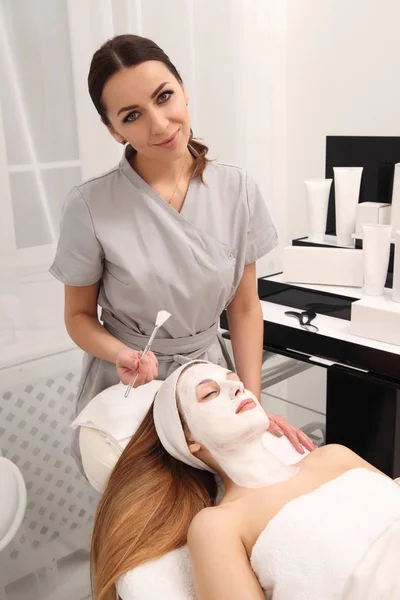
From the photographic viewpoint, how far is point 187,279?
49.0 inches

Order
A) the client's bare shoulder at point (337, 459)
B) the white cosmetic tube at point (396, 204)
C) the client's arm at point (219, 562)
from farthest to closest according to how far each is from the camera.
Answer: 1. the white cosmetic tube at point (396, 204)
2. the client's bare shoulder at point (337, 459)
3. the client's arm at point (219, 562)

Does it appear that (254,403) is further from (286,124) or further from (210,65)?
(286,124)

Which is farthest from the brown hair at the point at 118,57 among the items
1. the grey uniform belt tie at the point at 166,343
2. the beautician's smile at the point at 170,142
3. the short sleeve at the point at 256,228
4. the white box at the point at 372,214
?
the white box at the point at 372,214

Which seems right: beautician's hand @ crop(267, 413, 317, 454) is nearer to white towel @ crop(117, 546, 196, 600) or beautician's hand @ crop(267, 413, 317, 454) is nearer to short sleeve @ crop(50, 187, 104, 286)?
white towel @ crop(117, 546, 196, 600)

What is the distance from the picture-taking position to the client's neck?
1.07 m

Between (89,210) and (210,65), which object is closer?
(89,210)

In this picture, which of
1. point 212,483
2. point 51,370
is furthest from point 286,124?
point 212,483

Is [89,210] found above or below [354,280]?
above

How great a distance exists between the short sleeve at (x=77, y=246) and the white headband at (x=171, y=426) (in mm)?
279

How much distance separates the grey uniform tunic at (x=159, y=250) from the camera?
122 centimetres

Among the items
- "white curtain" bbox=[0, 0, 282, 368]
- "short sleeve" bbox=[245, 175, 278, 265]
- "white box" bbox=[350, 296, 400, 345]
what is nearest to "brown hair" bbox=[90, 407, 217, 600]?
"short sleeve" bbox=[245, 175, 278, 265]

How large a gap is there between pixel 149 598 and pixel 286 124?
74.0 inches

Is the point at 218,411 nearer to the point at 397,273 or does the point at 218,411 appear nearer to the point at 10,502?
the point at 10,502

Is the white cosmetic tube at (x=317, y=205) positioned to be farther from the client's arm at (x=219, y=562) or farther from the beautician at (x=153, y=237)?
the client's arm at (x=219, y=562)
